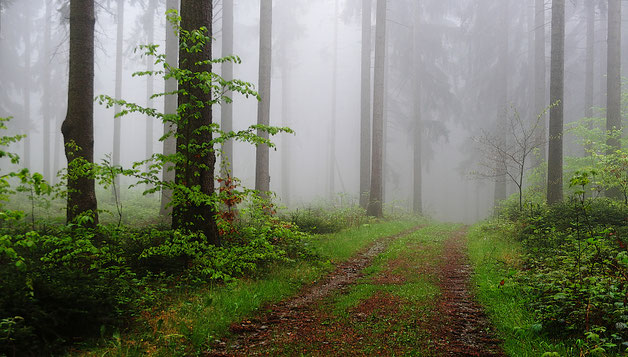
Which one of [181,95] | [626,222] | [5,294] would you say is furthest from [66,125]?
[626,222]

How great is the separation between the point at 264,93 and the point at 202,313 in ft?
35.8

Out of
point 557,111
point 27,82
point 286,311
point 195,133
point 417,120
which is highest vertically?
point 27,82

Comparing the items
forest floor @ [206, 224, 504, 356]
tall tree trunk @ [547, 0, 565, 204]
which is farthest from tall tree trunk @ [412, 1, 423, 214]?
forest floor @ [206, 224, 504, 356]

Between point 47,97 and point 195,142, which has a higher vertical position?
point 47,97

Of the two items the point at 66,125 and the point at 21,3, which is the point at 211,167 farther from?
the point at 21,3

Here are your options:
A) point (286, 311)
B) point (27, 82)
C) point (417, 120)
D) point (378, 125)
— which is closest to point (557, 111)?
point (378, 125)

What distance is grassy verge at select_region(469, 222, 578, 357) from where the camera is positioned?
3857mm

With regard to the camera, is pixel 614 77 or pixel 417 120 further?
pixel 417 120

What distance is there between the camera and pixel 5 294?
3.49m

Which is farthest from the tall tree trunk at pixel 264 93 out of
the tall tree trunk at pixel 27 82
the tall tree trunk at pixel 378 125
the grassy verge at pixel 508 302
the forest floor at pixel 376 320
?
the tall tree trunk at pixel 27 82

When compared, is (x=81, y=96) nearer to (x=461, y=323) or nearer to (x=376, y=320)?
(x=376, y=320)

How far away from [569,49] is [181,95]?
37.2 meters

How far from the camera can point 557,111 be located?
13.4 m

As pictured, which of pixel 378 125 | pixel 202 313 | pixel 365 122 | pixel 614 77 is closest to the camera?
pixel 202 313
